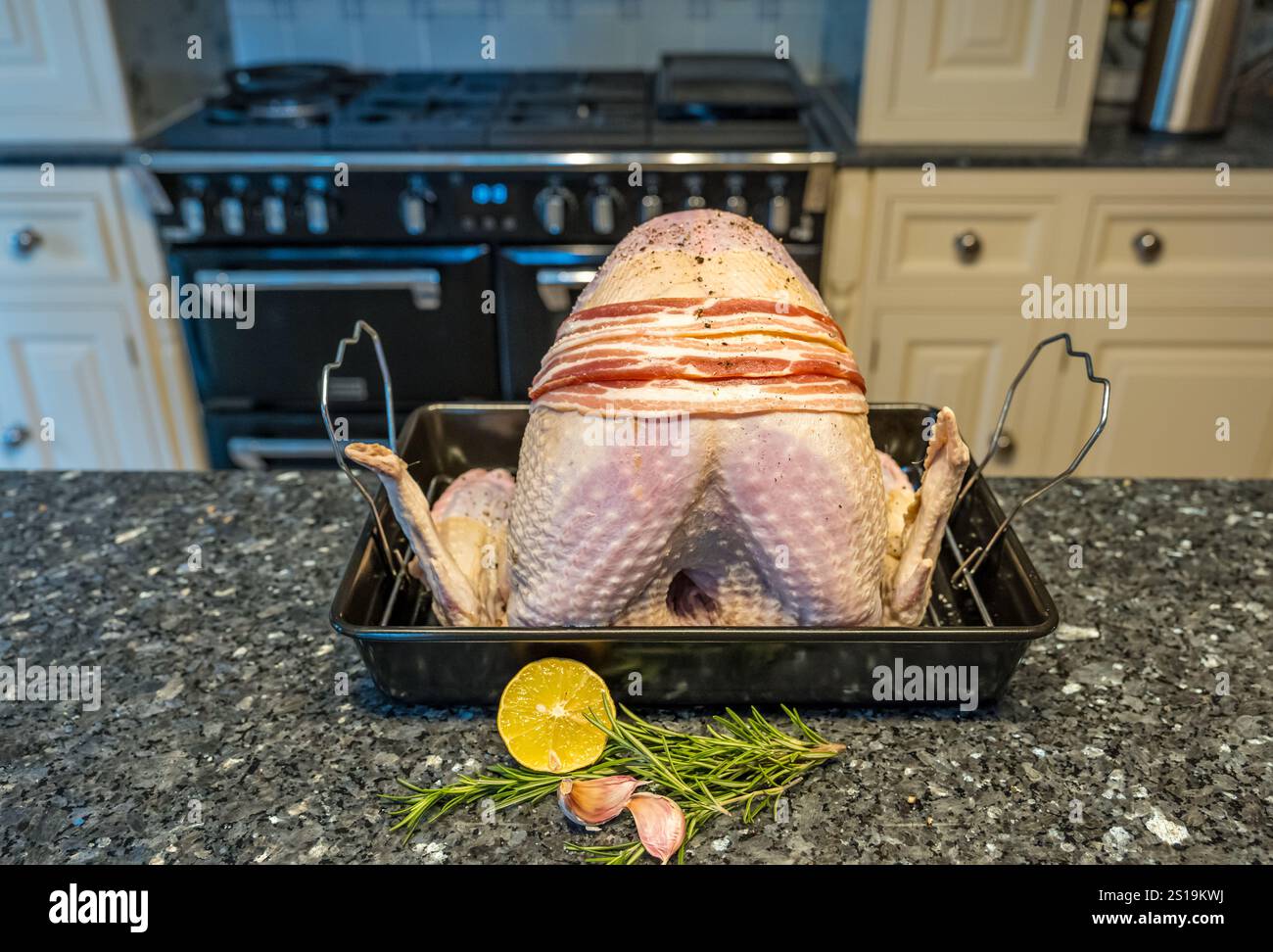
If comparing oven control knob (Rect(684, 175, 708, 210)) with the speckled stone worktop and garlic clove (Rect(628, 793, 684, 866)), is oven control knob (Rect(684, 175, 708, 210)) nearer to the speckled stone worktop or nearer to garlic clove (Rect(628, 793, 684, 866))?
the speckled stone worktop

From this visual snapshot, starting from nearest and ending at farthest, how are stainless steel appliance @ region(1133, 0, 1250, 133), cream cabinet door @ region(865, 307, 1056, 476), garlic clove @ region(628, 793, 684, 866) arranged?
garlic clove @ region(628, 793, 684, 866), stainless steel appliance @ region(1133, 0, 1250, 133), cream cabinet door @ region(865, 307, 1056, 476)

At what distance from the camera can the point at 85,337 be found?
90.9 inches

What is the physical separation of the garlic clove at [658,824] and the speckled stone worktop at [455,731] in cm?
2

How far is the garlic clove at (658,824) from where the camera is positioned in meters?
0.73

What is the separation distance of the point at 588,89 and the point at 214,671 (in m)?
1.87

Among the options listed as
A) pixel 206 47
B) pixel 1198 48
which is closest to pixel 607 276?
pixel 1198 48

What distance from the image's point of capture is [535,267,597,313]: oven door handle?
2.13 m

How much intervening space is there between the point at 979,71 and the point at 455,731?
1.82m

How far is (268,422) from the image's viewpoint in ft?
7.68

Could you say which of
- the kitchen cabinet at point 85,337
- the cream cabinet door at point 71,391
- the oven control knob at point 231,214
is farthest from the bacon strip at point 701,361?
the cream cabinet door at point 71,391

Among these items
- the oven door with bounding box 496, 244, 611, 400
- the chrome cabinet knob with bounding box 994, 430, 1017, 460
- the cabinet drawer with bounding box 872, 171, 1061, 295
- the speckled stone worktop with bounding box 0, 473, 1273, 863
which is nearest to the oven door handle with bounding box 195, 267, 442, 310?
the oven door with bounding box 496, 244, 611, 400

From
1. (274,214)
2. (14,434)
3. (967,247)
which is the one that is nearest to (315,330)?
(274,214)

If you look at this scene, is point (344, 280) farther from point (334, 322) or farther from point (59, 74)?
point (59, 74)

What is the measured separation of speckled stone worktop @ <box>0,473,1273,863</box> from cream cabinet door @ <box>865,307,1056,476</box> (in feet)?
3.77
